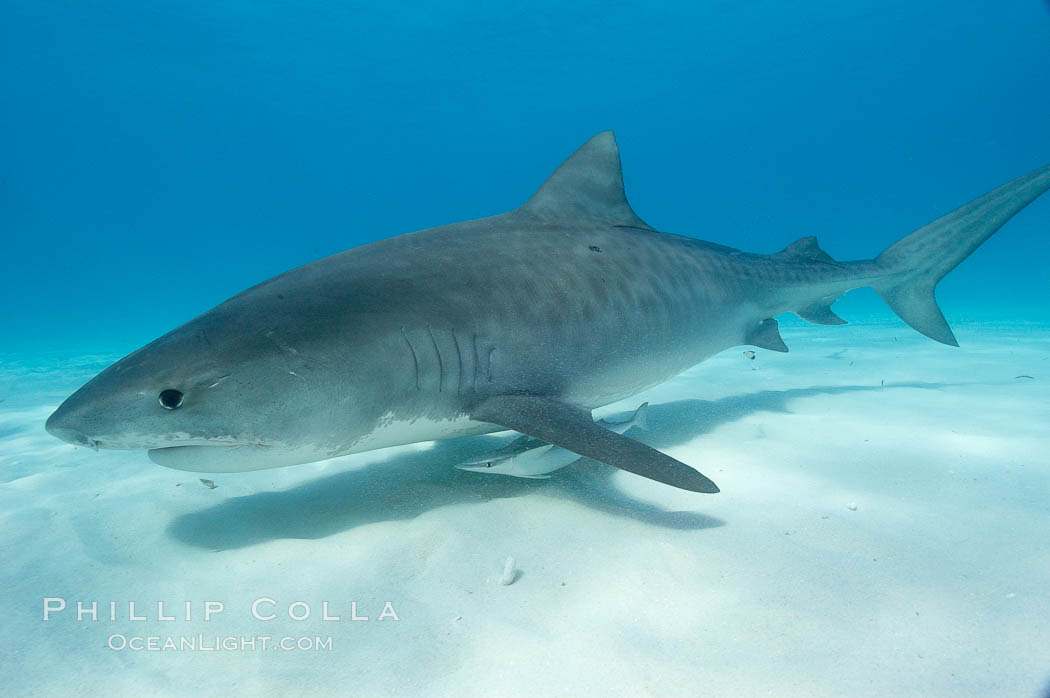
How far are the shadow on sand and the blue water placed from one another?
966 inches

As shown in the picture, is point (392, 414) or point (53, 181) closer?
point (392, 414)

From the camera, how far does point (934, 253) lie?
569cm

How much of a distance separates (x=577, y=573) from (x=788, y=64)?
89.0m

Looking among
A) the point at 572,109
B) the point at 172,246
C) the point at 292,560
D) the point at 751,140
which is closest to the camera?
the point at 292,560

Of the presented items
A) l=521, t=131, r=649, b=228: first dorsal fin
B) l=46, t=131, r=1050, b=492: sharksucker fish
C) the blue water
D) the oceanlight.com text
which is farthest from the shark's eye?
the blue water

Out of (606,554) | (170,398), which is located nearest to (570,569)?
(606,554)

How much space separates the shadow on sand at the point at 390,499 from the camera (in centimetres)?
256

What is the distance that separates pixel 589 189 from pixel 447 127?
398 feet

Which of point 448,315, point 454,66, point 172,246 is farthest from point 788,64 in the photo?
point 172,246

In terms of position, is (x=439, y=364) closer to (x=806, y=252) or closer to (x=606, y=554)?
(x=606, y=554)

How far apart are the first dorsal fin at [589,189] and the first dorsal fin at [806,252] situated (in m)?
2.21

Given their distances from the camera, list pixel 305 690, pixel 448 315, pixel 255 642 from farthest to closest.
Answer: pixel 448 315 < pixel 255 642 < pixel 305 690

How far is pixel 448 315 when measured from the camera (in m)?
2.85

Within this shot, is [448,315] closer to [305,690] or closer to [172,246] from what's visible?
[305,690]
